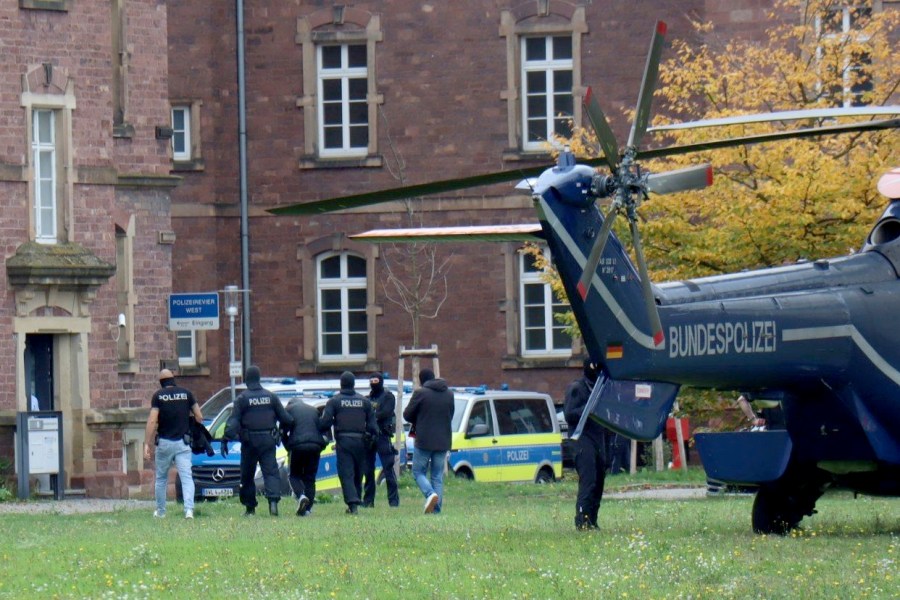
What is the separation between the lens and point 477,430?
3191 centimetres

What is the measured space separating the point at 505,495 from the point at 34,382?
27.0 ft

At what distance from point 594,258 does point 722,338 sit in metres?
1.36

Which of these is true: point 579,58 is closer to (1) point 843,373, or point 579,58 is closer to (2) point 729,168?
(2) point 729,168

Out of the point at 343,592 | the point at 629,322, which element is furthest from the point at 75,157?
the point at 343,592

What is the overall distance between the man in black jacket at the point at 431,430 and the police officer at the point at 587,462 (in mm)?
5197

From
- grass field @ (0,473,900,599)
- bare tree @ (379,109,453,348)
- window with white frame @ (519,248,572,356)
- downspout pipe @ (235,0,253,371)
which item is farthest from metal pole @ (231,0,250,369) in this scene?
grass field @ (0,473,900,599)

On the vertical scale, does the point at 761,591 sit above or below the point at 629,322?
below

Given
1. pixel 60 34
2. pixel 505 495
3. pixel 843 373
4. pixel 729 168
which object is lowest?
pixel 505 495

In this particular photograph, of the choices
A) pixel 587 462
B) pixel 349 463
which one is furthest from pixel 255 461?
pixel 587 462

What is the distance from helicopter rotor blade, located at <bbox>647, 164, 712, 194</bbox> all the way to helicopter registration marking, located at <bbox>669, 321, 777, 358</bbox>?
1.32 meters

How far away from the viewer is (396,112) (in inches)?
1639

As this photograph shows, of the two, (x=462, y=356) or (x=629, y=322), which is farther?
(x=462, y=356)

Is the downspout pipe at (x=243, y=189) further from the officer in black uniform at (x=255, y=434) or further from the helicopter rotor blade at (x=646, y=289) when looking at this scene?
the helicopter rotor blade at (x=646, y=289)

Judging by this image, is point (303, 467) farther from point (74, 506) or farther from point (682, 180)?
point (682, 180)
